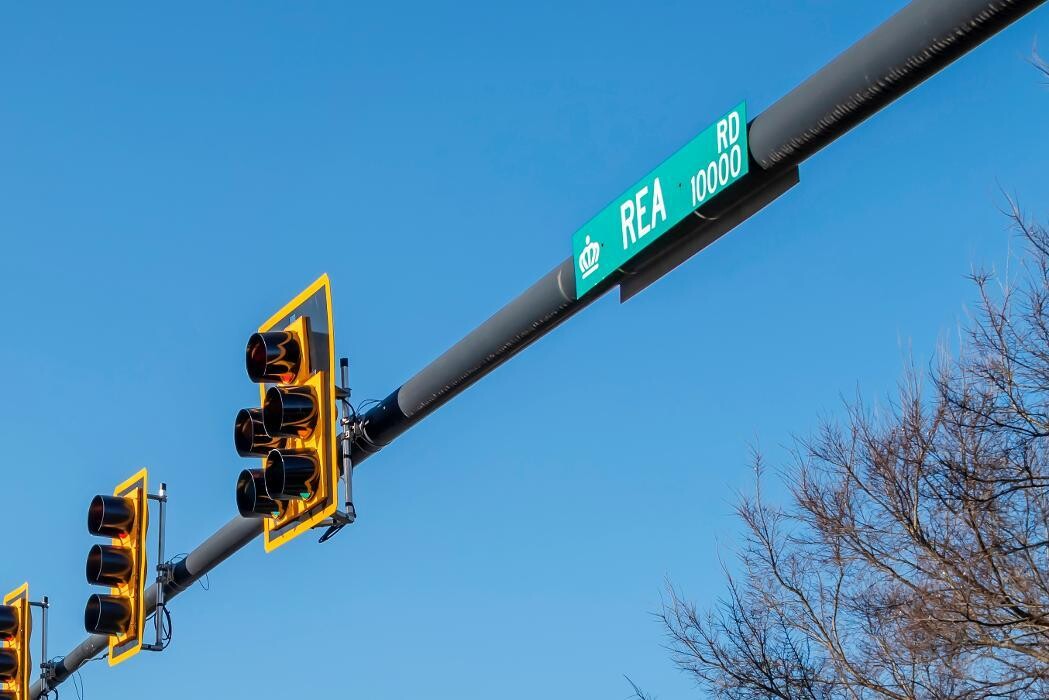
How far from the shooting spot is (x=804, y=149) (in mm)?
5336

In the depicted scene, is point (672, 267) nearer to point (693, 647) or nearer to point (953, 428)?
point (953, 428)

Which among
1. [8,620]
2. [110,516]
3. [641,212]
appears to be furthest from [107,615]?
[641,212]

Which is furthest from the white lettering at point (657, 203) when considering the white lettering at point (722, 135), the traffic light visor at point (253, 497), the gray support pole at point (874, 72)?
the traffic light visor at point (253, 497)

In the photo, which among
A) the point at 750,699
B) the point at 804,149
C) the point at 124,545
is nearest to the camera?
the point at 804,149

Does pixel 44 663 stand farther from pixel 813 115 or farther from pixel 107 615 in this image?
pixel 813 115

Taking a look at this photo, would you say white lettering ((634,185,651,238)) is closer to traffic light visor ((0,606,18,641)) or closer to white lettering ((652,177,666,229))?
white lettering ((652,177,666,229))

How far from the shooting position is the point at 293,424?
849 cm

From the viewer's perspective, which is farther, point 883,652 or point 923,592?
point 883,652

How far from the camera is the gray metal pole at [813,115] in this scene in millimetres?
4484

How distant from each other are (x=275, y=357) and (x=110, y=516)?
3.92m

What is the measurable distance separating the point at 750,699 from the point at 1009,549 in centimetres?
624

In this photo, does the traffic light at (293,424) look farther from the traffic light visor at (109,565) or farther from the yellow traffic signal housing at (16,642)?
the yellow traffic signal housing at (16,642)

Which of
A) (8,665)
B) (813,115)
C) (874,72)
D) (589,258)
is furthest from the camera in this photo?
(8,665)

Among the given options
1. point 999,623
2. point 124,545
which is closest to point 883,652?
point 999,623
